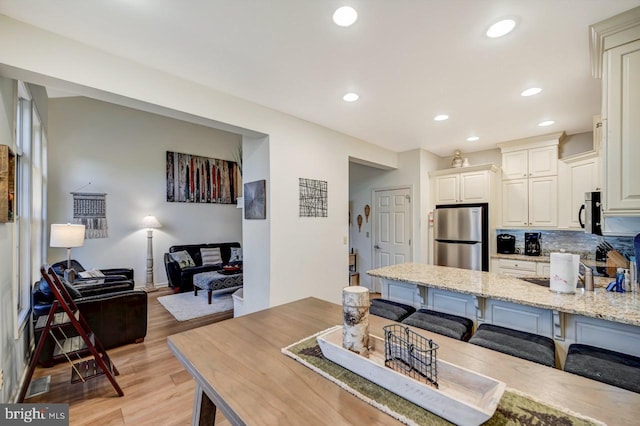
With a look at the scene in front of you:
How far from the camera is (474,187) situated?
4270mm

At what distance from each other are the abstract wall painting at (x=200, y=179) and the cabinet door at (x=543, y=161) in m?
5.98

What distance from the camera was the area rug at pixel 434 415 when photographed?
2.38 ft

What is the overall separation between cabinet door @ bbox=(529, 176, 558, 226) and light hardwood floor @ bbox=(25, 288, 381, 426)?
441 cm

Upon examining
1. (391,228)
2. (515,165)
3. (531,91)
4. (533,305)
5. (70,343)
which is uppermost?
(531,91)

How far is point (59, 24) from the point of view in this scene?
171cm

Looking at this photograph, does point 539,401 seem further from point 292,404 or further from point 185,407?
point 185,407

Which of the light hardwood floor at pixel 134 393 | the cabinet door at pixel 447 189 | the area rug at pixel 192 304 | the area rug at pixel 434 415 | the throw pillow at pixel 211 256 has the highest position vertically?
the cabinet door at pixel 447 189

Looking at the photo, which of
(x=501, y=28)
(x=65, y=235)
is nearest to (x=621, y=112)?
(x=501, y=28)

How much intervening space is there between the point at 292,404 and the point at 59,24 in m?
2.45

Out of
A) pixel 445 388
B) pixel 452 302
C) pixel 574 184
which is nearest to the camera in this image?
pixel 445 388

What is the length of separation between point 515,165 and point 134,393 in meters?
5.23

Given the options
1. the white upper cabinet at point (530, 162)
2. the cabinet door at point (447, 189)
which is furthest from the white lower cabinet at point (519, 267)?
the white upper cabinet at point (530, 162)

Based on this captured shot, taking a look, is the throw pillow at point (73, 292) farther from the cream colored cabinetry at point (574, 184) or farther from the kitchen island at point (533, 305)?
the cream colored cabinetry at point (574, 184)

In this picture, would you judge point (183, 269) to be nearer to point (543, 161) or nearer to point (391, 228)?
point (391, 228)
